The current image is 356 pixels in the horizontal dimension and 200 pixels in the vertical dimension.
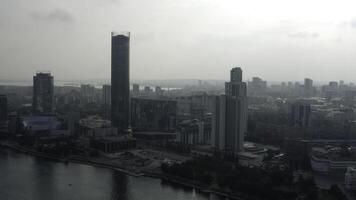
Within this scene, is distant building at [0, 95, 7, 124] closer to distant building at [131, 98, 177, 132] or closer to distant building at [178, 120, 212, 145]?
distant building at [131, 98, 177, 132]

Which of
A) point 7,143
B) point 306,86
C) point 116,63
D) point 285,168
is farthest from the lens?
point 306,86

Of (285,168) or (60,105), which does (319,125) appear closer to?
(285,168)

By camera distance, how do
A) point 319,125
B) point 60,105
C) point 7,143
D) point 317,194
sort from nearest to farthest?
1. point 317,194
2. point 7,143
3. point 319,125
4. point 60,105

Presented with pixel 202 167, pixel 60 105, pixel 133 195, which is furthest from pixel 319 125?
pixel 60 105

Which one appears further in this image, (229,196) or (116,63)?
(116,63)

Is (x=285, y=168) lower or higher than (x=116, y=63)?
lower

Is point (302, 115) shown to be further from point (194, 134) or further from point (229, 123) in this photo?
point (229, 123)
